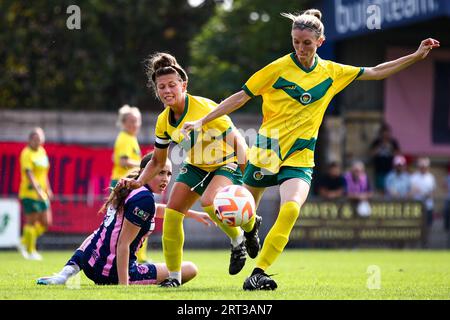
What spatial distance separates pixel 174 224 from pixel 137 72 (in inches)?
914

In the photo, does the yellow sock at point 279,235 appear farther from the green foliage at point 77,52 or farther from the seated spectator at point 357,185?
the green foliage at point 77,52

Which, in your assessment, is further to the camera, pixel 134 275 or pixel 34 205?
pixel 34 205

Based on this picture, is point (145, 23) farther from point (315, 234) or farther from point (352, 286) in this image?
point (352, 286)

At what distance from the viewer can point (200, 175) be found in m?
8.54

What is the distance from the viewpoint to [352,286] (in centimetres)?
891

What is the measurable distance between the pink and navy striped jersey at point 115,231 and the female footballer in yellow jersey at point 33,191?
816cm

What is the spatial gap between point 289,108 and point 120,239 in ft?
5.79

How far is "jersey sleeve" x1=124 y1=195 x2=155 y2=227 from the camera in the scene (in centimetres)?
812

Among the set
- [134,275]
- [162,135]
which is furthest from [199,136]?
[134,275]

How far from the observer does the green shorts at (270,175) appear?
320 inches

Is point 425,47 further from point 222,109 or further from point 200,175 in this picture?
point 200,175

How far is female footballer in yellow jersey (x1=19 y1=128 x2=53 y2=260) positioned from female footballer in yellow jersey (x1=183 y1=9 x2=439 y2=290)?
8629 millimetres

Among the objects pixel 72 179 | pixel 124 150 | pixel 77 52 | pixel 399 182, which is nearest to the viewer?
pixel 124 150

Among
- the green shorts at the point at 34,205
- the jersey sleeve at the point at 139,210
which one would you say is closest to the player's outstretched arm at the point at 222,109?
the jersey sleeve at the point at 139,210
